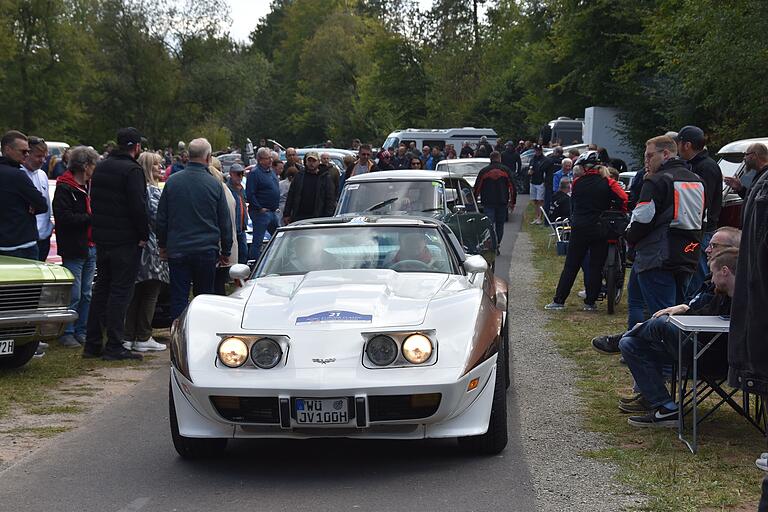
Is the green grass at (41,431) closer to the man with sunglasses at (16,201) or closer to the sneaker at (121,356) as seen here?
the sneaker at (121,356)

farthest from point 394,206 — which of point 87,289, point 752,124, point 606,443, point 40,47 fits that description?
point 40,47

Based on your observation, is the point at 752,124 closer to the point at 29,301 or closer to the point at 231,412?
the point at 29,301

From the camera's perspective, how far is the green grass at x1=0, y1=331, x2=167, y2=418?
351 inches

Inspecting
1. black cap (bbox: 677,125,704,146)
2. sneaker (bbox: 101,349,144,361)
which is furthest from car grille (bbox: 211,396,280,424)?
black cap (bbox: 677,125,704,146)

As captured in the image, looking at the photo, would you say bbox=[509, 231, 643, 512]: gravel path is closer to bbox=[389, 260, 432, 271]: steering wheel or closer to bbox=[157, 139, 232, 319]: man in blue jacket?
bbox=[389, 260, 432, 271]: steering wheel

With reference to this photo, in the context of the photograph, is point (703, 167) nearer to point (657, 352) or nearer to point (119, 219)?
point (657, 352)

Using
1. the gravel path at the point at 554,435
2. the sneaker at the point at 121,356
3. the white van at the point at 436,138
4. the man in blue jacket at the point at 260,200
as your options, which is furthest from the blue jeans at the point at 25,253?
the white van at the point at 436,138

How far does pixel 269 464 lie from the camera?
22.4ft

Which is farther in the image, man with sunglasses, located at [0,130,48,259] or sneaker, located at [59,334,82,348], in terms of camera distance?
sneaker, located at [59,334,82,348]

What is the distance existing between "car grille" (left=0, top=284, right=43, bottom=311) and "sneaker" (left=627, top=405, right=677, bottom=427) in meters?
5.10

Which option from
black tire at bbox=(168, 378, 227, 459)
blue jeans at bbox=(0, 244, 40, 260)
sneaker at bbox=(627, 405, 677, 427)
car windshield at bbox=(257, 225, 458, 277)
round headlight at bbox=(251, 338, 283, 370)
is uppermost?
car windshield at bbox=(257, 225, 458, 277)

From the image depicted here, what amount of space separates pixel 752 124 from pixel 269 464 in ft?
69.6

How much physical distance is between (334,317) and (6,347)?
407cm

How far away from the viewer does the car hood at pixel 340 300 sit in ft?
21.9
